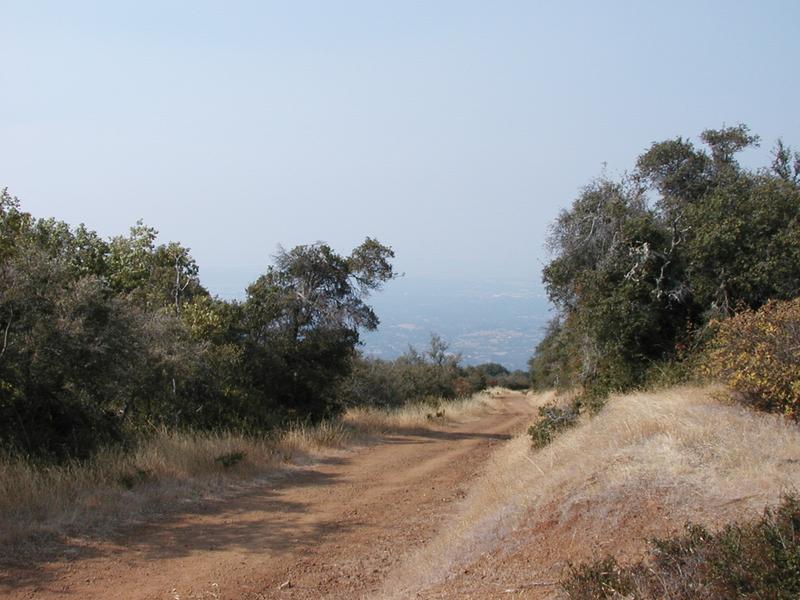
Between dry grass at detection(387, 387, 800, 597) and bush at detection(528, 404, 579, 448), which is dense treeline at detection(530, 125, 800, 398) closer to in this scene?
bush at detection(528, 404, 579, 448)

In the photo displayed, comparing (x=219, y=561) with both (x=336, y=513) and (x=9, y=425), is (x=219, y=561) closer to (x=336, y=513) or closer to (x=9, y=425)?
(x=336, y=513)

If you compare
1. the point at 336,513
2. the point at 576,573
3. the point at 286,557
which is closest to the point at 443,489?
the point at 336,513

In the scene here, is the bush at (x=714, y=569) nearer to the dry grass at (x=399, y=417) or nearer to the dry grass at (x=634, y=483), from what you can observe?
the dry grass at (x=634, y=483)

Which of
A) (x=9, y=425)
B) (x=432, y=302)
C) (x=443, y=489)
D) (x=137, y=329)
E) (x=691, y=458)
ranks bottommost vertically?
(x=443, y=489)

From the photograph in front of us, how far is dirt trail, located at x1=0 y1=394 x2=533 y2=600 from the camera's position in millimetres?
7164

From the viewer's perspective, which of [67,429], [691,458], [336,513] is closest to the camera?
[691,458]

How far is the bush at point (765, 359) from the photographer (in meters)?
10.1

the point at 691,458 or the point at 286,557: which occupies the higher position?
the point at 691,458

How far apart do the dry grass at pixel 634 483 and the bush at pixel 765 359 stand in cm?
40

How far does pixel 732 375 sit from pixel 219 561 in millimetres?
7735

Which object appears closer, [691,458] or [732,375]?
[691,458]

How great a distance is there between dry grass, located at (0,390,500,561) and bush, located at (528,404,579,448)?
474 centimetres

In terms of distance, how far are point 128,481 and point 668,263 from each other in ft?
39.9

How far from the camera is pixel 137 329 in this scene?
13539 mm
